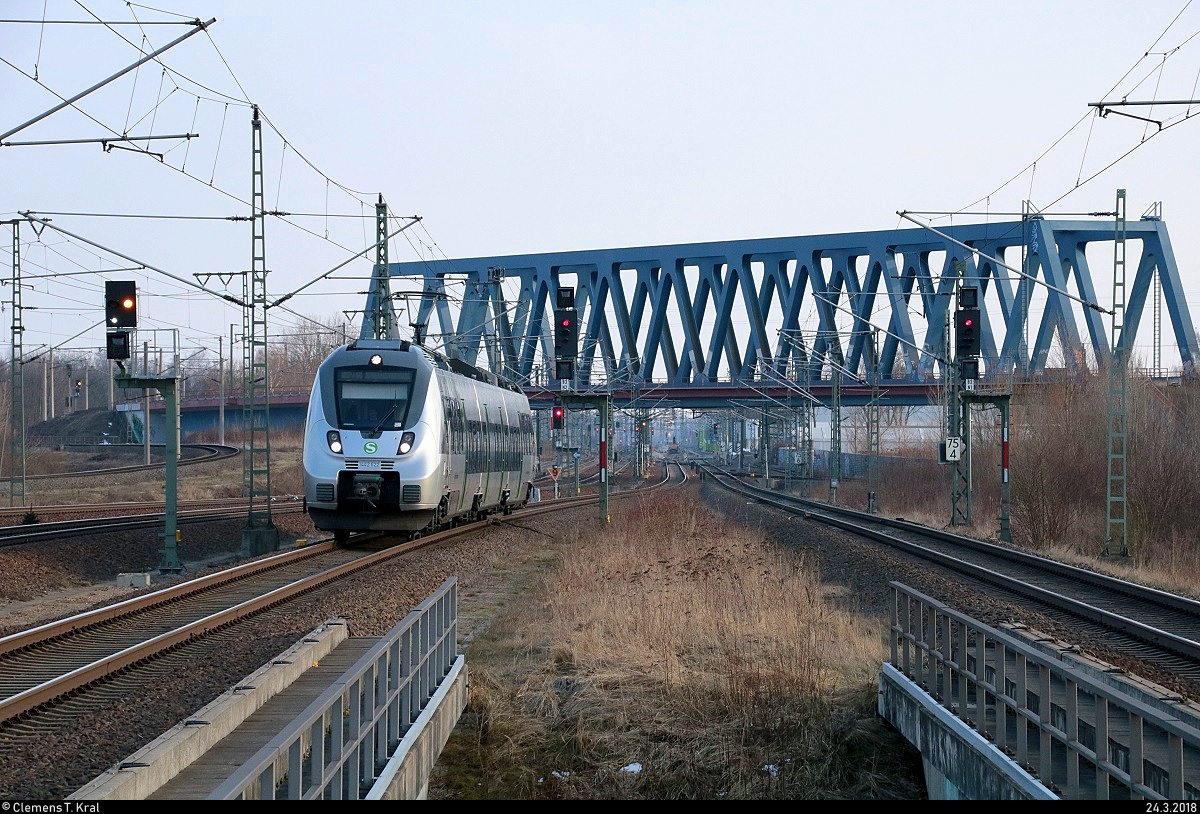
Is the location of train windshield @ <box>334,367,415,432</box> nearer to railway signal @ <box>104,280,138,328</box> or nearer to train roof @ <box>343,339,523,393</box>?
train roof @ <box>343,339,523,393</box>

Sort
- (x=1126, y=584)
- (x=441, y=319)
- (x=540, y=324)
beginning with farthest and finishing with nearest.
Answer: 1. (x=540, y=324)
2. (x=441, y=319)
3. (x=1126, y=584)

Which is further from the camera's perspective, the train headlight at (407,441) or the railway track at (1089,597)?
the train headlight at (407,441)

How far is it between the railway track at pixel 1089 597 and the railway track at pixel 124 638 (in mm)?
10251

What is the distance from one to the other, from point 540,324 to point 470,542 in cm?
4962

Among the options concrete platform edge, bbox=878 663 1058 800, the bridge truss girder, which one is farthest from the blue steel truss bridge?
concrete platform edge, bbox=878 663 1058 800

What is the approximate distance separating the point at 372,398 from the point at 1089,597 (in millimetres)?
12763

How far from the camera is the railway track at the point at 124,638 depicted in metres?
9.58

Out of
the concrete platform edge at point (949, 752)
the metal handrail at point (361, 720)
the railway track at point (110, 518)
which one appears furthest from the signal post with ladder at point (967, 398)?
the metal handrail at point (361, 720)

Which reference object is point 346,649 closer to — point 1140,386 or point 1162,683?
point 1162,683

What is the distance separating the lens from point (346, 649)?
1109 centimetres

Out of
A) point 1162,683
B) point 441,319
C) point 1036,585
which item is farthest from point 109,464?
point 1162,683

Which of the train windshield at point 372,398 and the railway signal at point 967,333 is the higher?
the railway signal at point 967,333

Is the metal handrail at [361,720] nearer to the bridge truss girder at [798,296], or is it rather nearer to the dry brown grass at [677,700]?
the dry brown grass at [677,700]

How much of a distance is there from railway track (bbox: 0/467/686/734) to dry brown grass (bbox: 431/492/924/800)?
9.71ft
